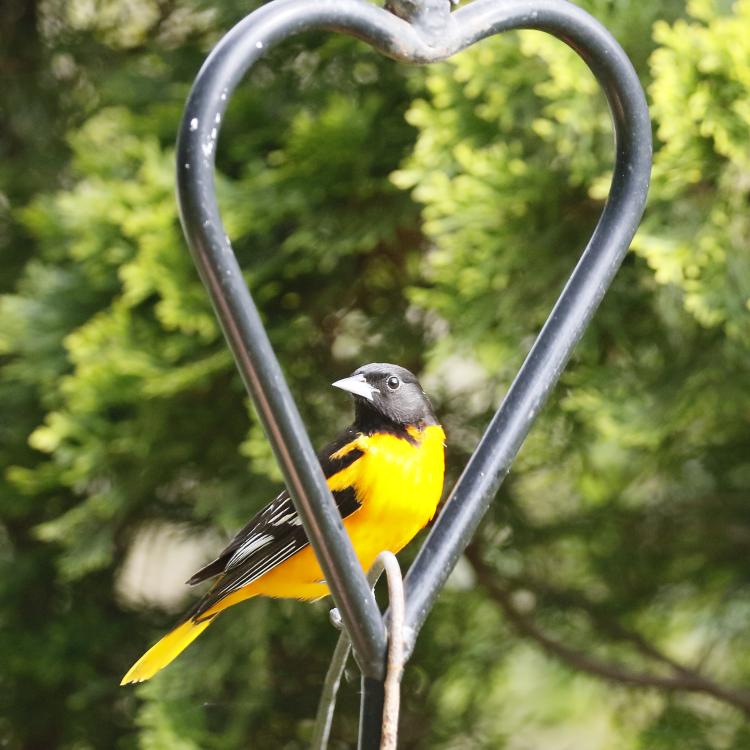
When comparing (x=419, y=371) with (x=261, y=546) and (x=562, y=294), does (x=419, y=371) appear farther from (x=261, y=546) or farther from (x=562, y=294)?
(x=562, y=294)

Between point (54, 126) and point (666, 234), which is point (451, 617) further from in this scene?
point (54, 126)

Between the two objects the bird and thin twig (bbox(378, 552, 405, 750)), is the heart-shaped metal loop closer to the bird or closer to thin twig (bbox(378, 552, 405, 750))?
thin twig (bbox(378, 552, 405, 750))

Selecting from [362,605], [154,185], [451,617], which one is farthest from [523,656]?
[362,605]

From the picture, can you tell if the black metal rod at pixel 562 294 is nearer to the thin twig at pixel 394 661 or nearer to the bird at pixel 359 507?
the thin twig at pixel 394 661

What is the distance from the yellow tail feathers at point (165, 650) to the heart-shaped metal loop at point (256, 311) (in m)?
1.20

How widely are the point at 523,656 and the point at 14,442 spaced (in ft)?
6.35

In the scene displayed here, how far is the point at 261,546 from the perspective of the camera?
7.62ft

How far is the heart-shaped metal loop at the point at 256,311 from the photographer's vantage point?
1000 mm

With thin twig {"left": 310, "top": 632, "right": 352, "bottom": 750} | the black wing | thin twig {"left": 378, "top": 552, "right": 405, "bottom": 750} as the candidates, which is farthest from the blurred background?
thin twig {"left": 378, "top": 552, "right": 405, "bottom": 750}

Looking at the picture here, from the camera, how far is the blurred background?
3.04 meters

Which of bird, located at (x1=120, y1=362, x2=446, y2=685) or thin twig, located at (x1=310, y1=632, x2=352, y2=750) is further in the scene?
bird, located at (x1=120, y1=362, x2=446, y2=685)

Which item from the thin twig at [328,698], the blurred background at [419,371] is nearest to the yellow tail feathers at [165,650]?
the blurred background at [419,371]

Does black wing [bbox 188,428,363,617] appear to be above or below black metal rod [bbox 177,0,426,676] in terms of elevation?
below

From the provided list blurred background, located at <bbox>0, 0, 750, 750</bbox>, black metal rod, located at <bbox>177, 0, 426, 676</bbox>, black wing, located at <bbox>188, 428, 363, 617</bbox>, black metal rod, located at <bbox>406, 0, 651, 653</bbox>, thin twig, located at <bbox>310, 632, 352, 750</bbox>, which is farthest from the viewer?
blurred background, located at <bbox>0, 0, 750, 750</bbox>
